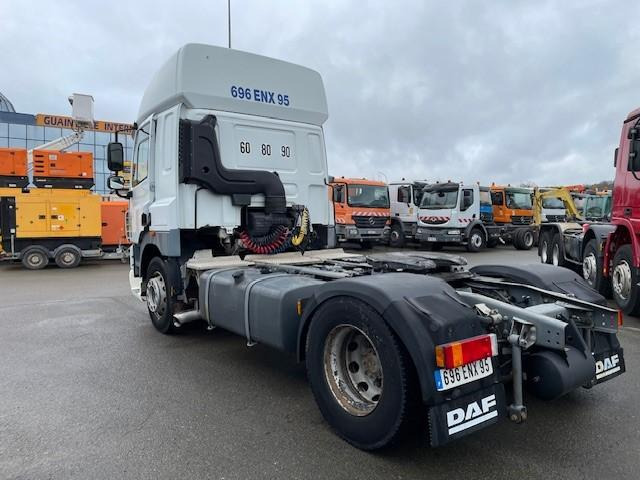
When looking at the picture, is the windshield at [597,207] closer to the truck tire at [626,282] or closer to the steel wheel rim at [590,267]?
the steel wheel rim at [590,267]

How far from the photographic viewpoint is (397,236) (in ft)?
70.8

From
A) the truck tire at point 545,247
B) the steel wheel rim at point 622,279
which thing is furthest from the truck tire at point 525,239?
the steel wheel rim at point 622,279

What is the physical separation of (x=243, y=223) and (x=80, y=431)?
287 cm

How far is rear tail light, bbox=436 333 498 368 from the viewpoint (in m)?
2.54

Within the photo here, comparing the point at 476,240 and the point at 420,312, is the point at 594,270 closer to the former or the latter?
the point at 420,312

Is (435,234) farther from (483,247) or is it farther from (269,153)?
(269,153)

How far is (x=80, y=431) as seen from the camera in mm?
3336

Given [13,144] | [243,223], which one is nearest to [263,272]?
[243,223]

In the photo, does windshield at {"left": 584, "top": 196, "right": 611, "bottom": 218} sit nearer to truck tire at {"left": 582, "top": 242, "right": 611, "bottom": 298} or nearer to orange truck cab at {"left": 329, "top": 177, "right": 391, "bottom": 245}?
truck tire at {"left": 582, "top": 242, "right": 611, "bottom": 298}

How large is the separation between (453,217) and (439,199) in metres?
1.07

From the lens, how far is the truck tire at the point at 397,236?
70.1ft

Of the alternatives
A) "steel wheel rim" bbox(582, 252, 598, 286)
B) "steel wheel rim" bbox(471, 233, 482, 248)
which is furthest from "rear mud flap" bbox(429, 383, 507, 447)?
"steel wheel rim" bbox(471, 233, 482, 248)

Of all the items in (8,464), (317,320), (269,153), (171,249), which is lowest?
(8,464)

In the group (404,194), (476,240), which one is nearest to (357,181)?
(404,194)
